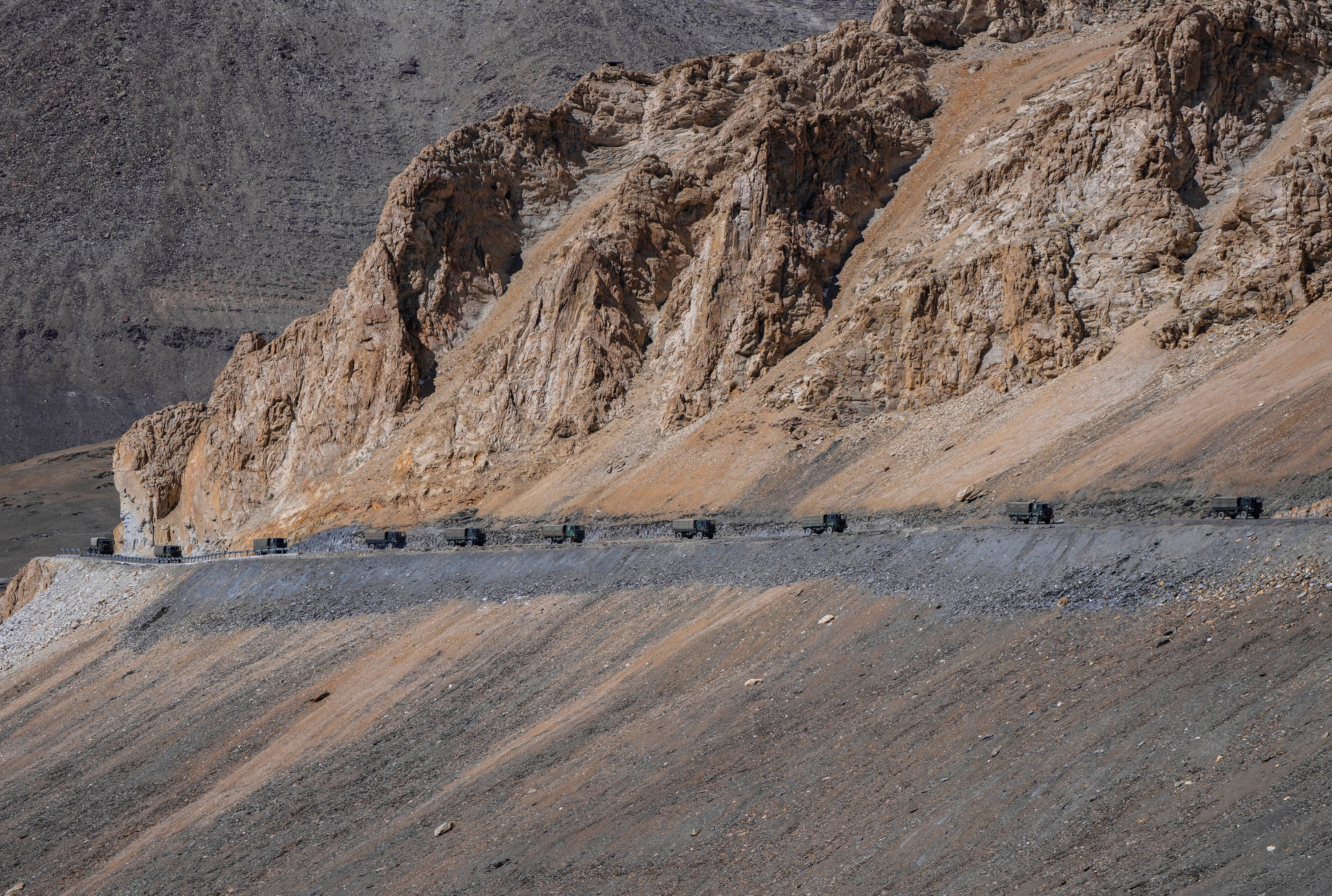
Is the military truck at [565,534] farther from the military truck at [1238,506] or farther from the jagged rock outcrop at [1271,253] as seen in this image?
the military truck at [1238,506]

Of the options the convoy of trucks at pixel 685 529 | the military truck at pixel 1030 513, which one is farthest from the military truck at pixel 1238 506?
the military truck at pixel 1030 513

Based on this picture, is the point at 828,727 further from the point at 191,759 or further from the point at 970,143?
the point at 970,143

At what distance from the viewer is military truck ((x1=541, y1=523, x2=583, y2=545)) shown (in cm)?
4000

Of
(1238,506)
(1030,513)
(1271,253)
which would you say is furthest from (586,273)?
(1238,506)

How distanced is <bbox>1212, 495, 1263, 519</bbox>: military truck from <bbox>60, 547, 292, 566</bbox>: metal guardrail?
106 feet

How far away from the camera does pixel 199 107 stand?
134m

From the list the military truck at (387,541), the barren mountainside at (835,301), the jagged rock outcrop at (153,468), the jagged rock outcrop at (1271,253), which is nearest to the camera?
the jagged rock outcrop at (1271,253)

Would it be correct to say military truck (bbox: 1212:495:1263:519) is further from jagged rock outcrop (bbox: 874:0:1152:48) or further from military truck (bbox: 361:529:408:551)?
jagged rock outcrop (bbox: 874:0:1152:48)

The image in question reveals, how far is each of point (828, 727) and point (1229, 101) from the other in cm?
3529

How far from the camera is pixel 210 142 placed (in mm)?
131125

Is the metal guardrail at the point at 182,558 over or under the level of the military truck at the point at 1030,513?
under

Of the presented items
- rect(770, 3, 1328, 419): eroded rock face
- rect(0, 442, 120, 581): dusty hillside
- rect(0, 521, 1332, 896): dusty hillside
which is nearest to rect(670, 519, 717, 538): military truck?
rect(0, 521, 1332, 896): dusty hillside

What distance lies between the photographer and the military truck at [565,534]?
40.0 m

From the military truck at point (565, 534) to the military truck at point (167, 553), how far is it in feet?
56.0
